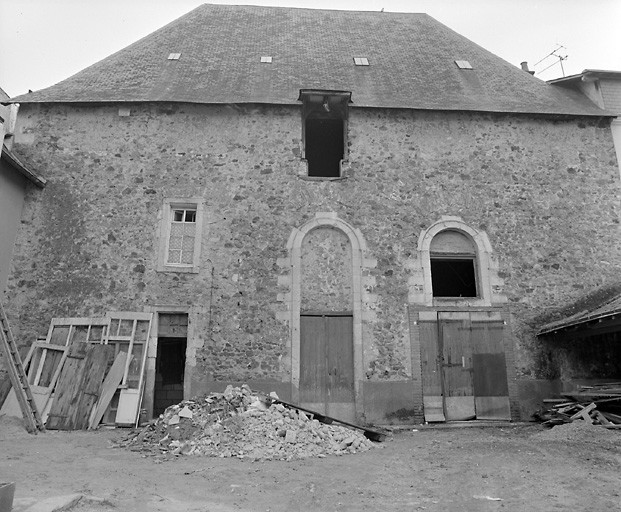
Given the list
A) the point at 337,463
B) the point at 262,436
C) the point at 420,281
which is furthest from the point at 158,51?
the point at 337,463

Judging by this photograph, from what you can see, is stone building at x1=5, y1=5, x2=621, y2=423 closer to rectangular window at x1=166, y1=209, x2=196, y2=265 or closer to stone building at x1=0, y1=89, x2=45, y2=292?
rectangular window at x1=166, y1=209, x2=196, y2=265

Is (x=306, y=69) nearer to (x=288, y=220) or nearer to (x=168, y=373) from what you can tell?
(x=288, y=220)

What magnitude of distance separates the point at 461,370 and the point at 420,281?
2.11m

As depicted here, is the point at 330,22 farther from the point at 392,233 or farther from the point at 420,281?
the point at 420,281

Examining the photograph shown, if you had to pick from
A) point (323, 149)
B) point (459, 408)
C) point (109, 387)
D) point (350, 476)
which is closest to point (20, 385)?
point (109, 387)

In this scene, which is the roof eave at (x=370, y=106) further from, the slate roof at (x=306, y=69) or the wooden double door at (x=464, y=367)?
the wooden double door at (x=464, y=367)

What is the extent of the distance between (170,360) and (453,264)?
24.9ft

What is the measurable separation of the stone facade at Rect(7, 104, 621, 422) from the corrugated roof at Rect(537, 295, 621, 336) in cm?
46

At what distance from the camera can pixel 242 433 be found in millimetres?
7336

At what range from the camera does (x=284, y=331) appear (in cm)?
994

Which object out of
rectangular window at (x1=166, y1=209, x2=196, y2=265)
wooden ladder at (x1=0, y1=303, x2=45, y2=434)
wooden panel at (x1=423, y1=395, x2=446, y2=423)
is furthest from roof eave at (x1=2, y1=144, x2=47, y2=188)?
wooden panel at (x1=423, y1=395, x2=446, y2=423)

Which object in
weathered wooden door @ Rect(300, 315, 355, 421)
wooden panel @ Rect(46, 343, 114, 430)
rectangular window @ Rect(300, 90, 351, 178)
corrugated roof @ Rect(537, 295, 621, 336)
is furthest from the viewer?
rectangular window @ Rect(300, 90, 351, 178)

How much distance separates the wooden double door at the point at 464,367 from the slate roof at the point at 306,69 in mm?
5189

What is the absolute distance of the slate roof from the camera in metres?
11.4
